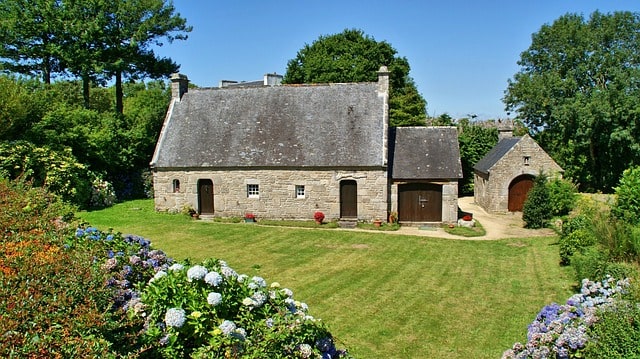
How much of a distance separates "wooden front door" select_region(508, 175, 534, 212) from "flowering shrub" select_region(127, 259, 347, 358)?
21.7 meters

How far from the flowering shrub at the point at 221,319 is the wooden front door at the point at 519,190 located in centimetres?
2169

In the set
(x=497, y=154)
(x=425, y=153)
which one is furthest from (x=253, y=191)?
(x=497, y=154)

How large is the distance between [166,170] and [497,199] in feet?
56.5

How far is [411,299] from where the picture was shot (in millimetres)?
11719

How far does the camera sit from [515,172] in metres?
24.5

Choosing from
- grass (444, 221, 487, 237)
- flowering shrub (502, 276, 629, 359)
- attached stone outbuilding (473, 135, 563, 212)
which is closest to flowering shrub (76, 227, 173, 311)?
flowering shrub (502, 276, 629, 359)

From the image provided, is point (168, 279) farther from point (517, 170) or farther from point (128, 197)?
point (128, 197)

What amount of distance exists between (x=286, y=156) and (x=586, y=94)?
2329 cm

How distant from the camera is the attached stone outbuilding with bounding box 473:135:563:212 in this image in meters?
24.2

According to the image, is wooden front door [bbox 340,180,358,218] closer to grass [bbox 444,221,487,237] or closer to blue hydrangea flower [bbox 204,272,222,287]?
grass [bbox 444,221,487,237]

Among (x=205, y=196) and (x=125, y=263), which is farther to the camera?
(x=205, y=196)

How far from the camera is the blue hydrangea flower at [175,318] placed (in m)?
4.84

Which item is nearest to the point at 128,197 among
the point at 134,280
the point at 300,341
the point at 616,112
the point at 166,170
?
the point at 166,170

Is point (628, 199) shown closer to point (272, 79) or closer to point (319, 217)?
point (319, 217)
